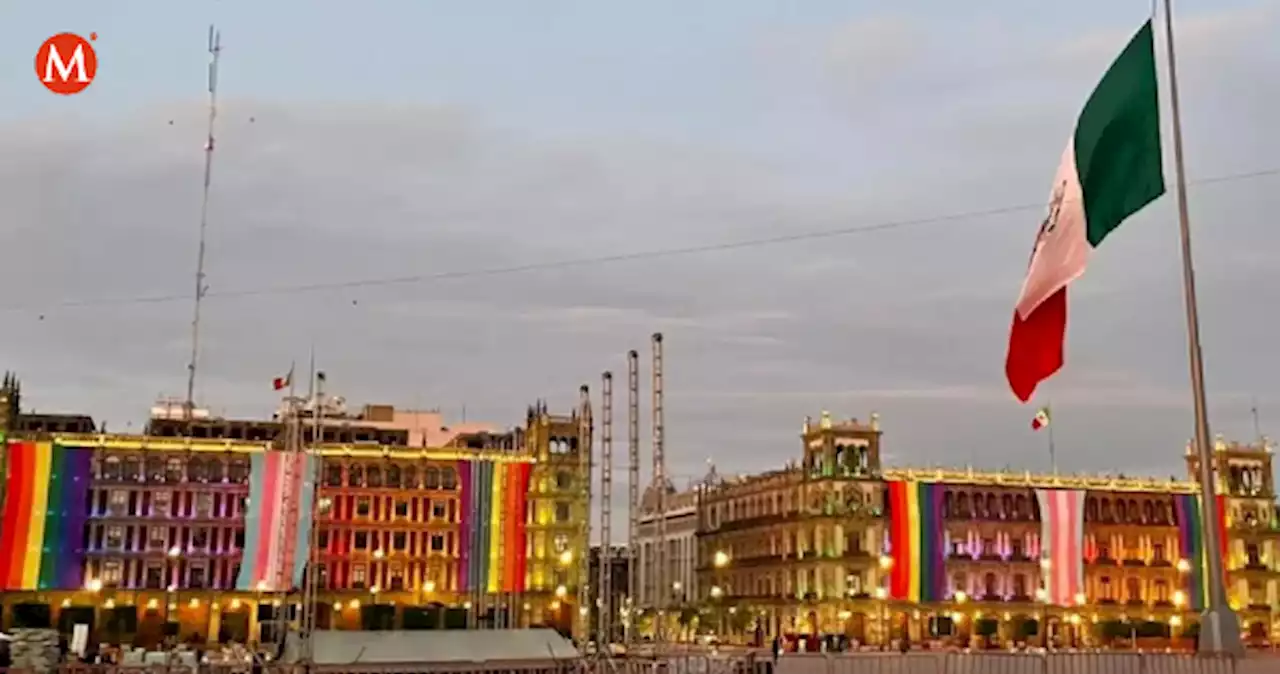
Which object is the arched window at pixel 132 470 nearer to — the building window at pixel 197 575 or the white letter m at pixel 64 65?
the building window at pixel 197 575

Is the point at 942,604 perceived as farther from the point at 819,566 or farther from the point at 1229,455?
the point at 1229,455

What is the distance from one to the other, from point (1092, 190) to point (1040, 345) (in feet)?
8.73

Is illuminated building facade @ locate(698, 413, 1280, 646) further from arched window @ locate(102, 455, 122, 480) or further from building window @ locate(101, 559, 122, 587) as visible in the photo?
arched window @ locate(102, 455, 122, 480)

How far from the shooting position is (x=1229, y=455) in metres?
133

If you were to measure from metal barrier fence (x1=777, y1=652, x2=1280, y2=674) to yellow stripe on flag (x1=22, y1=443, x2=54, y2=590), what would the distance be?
257ft

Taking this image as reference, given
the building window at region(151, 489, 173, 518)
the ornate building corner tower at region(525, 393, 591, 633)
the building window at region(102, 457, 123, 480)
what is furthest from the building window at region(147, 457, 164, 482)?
the ornate building corner tower at region(525, 393, 591, 633)

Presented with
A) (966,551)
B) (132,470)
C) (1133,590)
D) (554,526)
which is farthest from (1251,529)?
(132,470)

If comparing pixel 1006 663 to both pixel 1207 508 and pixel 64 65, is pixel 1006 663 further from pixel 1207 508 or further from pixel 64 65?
pixel 64 65

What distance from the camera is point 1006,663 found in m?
36.4

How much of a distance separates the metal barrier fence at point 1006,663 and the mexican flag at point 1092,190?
26.1ft

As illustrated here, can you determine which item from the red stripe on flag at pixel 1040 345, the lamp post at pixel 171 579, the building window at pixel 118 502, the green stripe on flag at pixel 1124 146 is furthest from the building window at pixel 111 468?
the green stripe on flag at pixel 1124 146

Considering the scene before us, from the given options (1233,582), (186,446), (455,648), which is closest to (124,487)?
(186,446)

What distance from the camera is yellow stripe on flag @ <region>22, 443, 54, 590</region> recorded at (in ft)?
338

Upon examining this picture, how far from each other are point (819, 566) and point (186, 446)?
2129 inches
